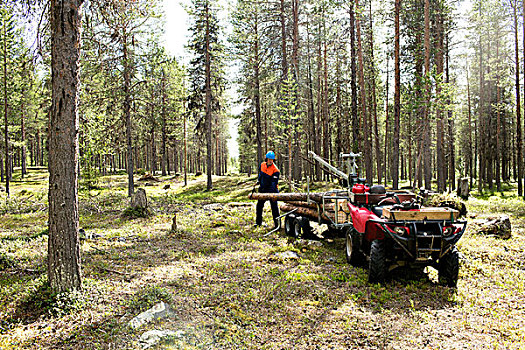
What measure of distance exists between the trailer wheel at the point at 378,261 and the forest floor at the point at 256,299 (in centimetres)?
20

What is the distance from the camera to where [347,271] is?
275 inches

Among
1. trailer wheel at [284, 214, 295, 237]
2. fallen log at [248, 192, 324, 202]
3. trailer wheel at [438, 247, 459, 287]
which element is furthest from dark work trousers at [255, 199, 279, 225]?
trailer wheel at [438, 247, 459, 287]

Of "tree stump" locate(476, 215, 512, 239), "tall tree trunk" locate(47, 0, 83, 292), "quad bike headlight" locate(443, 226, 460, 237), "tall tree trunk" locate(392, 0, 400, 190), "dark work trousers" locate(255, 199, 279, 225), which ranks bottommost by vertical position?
"tree stump" locate(476, 215, 512, 239)

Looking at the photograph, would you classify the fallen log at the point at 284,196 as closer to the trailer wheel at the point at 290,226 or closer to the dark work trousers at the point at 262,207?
the dark work trousers at the point at 262,207

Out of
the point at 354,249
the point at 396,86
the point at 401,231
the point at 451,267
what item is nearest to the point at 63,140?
the point at 401,231

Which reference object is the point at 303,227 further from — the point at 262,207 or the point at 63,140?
the point at 63,140

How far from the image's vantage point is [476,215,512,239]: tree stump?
9.63 m

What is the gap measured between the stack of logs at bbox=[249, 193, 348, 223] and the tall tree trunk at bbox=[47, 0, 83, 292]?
553 centimetres

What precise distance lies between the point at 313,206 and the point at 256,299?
476cm

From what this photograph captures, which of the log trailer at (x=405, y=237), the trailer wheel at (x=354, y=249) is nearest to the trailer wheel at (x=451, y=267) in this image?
the log trailer at (x=405, y=237)

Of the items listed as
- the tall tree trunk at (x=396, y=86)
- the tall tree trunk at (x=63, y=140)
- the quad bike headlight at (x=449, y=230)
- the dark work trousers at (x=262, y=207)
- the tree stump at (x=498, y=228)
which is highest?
the tall tree trunk at (x=396, y=86)

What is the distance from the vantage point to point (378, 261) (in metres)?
6.04

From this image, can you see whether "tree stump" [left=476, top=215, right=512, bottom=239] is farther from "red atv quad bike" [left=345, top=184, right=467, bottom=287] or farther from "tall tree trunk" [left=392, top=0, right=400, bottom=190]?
"tall tree trunk" [left=392, top=0, right=400, bottom=190]

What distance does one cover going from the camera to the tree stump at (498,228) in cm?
963
